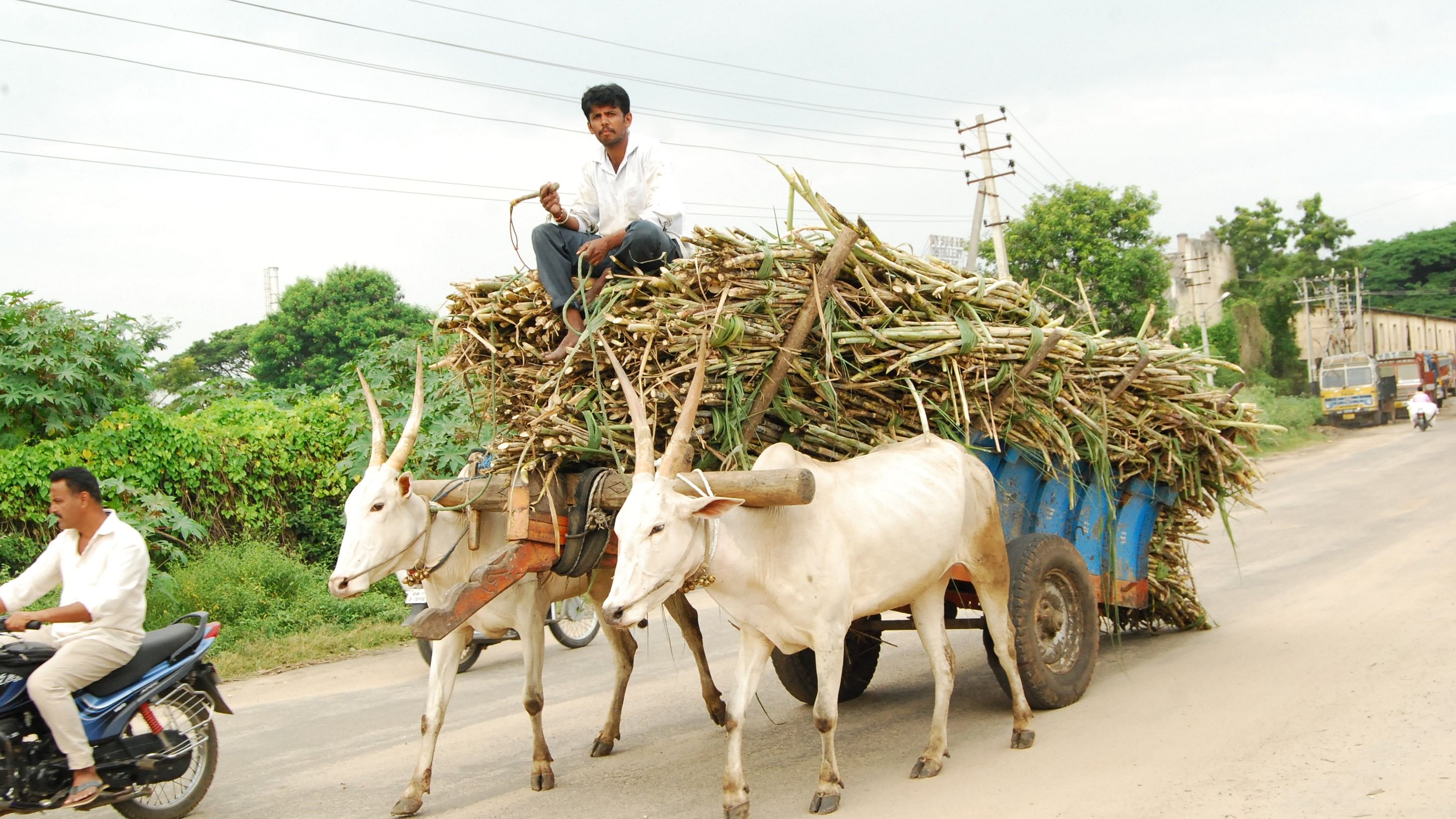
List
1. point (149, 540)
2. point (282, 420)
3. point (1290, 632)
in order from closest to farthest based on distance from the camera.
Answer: point (1290, 632), point (149, 540), point (282, 420)

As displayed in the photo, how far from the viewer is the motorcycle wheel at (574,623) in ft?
31.1

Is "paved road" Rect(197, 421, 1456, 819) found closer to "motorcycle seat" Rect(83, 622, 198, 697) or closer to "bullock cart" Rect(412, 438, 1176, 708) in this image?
"bullock cart" Rect(412, 438, 1176, 708)

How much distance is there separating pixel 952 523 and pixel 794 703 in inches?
89.4

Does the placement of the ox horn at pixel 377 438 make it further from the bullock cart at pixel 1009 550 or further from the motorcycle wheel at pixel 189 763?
the motorcycle wheel at pixel 189 763

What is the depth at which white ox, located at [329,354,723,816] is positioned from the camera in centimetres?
498

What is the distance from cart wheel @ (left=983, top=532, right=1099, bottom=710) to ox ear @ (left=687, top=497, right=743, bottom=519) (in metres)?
2.26

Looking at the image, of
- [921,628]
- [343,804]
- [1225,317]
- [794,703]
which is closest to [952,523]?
[921,628]

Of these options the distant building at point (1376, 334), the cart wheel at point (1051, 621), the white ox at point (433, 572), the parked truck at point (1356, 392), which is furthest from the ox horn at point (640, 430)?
the distant building at point (1376, 334)

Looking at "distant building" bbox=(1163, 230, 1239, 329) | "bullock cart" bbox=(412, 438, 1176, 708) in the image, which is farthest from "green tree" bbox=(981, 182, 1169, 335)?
"bullock cart" bbox=(412, 438, 1176, 708)

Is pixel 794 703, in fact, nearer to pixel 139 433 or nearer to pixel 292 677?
pixel 292 677

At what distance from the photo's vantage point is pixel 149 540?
9.97m

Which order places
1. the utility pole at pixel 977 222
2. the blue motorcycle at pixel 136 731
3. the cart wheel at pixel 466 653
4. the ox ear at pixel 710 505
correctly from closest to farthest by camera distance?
the ox ear at pixel 710 505 → the blue motorcycle at pixel 136 731 → the cart wheel at pixel 466 653 → the utility pole at pixel 977 222

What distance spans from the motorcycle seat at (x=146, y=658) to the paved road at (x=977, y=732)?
834mm

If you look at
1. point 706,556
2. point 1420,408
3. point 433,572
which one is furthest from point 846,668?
point 1420,408
